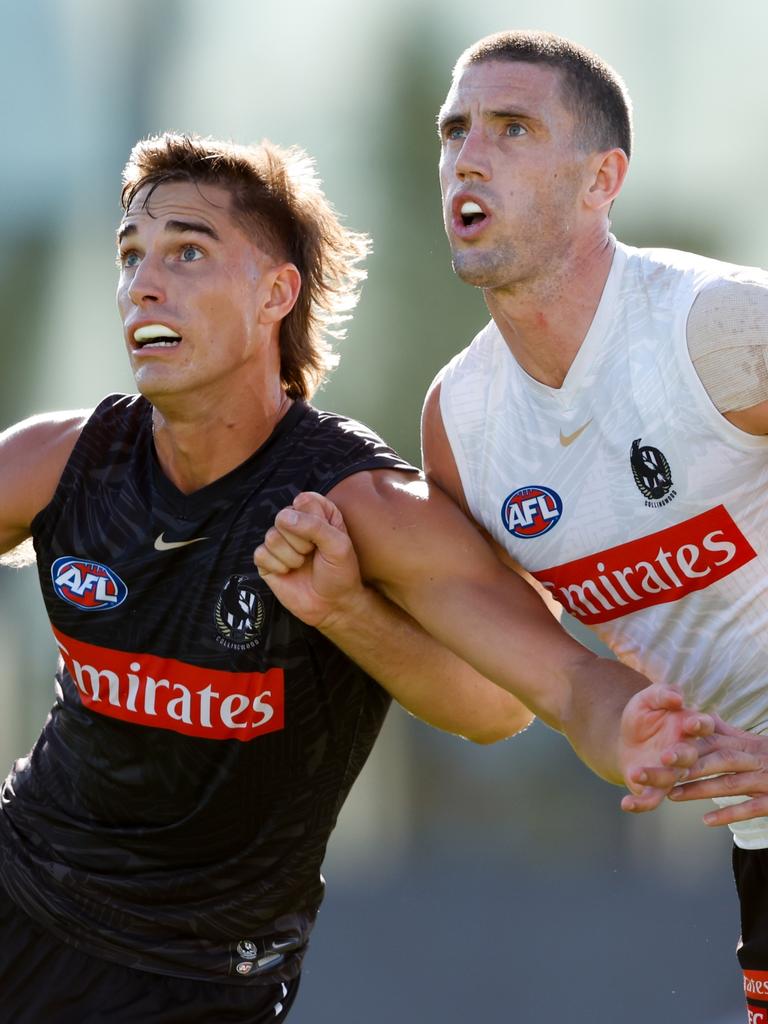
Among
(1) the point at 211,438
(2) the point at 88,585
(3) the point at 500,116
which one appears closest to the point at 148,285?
(1) the point at 211,438

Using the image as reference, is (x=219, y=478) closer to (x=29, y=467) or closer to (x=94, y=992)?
(x=29, y=467)

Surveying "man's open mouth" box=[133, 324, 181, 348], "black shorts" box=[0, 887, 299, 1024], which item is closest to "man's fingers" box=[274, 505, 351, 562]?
"man's open mouth" box=[133, 324, 181, 348]

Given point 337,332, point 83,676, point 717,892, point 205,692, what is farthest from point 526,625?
point 717,892

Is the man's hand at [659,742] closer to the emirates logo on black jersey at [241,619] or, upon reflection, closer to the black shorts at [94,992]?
the emirates logo on black jersey at [241,619]

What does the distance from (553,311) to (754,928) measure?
162cm

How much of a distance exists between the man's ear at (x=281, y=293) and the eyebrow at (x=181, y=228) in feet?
0.74

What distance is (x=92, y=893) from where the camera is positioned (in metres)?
3.56

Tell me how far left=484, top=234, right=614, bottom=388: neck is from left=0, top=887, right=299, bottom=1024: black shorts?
5.64ft


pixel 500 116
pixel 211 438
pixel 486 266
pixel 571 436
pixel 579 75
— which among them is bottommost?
pixel 211 438

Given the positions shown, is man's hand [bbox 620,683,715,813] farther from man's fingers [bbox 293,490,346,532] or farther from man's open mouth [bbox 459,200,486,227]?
man's open mouth [bbox 459,200,486,227]

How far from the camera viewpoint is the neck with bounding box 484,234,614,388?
3605 mm

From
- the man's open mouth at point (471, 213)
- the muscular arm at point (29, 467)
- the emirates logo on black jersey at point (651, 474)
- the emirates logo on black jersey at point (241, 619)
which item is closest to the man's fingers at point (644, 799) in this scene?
the emirates logo on black jersey at point (651, 474)

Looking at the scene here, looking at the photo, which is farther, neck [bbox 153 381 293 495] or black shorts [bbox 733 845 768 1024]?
neck [bbox 153 381 293 495]

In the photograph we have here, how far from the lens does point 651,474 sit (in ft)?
11.3
